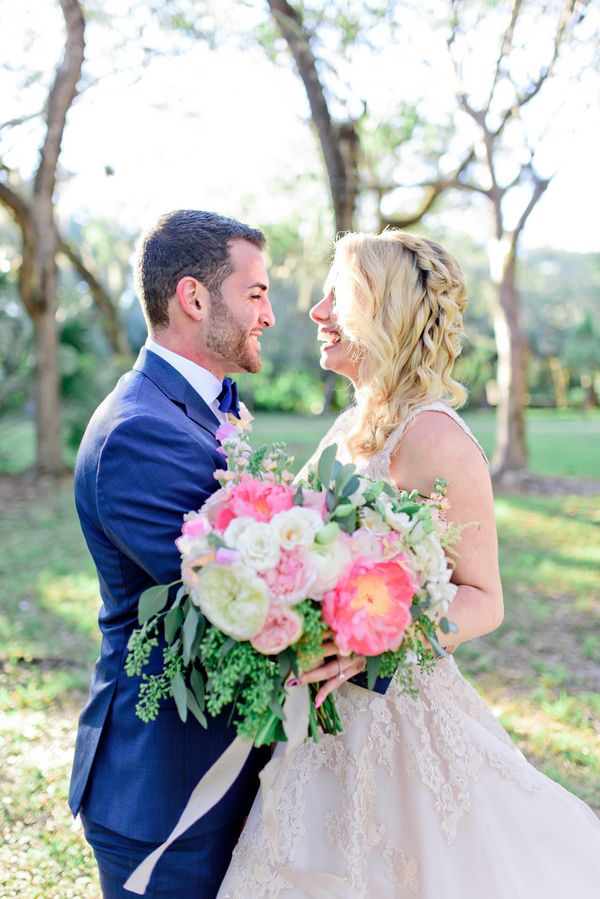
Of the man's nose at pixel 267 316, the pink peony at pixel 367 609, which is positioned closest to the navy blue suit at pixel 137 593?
the pink peony at pixel 367 609

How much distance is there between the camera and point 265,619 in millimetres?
1628

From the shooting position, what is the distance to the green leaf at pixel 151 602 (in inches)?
69.4

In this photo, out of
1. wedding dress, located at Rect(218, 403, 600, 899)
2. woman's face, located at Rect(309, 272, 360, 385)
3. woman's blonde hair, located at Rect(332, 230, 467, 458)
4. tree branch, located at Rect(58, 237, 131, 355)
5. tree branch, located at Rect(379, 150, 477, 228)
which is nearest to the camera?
wedding dress, located at Rect(218, 403, 600, 899)

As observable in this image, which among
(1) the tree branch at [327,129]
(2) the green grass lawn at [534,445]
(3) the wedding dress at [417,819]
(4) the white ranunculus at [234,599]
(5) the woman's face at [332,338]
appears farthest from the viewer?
(2) the green grass lawn at [534,445]

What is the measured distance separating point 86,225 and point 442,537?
1006 inches

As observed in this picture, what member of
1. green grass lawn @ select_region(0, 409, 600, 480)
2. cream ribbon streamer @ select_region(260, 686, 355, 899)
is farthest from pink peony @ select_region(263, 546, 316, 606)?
green grass lawn @ select_region(0, 409, 600, 480)

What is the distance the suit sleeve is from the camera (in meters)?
1.88

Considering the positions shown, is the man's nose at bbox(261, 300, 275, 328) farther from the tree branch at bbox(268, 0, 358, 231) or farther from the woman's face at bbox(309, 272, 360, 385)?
the tree branch at bbox(268, 0, 358, 231)

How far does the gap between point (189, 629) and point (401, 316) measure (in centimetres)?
128

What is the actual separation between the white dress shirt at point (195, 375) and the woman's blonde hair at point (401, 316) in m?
0.51

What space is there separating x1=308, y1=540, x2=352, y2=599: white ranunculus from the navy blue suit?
38 centimetres

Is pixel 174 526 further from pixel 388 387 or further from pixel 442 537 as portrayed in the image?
pixel 388 387

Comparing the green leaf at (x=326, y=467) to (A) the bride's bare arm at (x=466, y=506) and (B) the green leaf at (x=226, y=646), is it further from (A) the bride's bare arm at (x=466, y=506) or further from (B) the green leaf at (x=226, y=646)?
(A) the bride's bare arm at (x=466, y=506)

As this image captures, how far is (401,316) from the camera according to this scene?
8.22 feet
